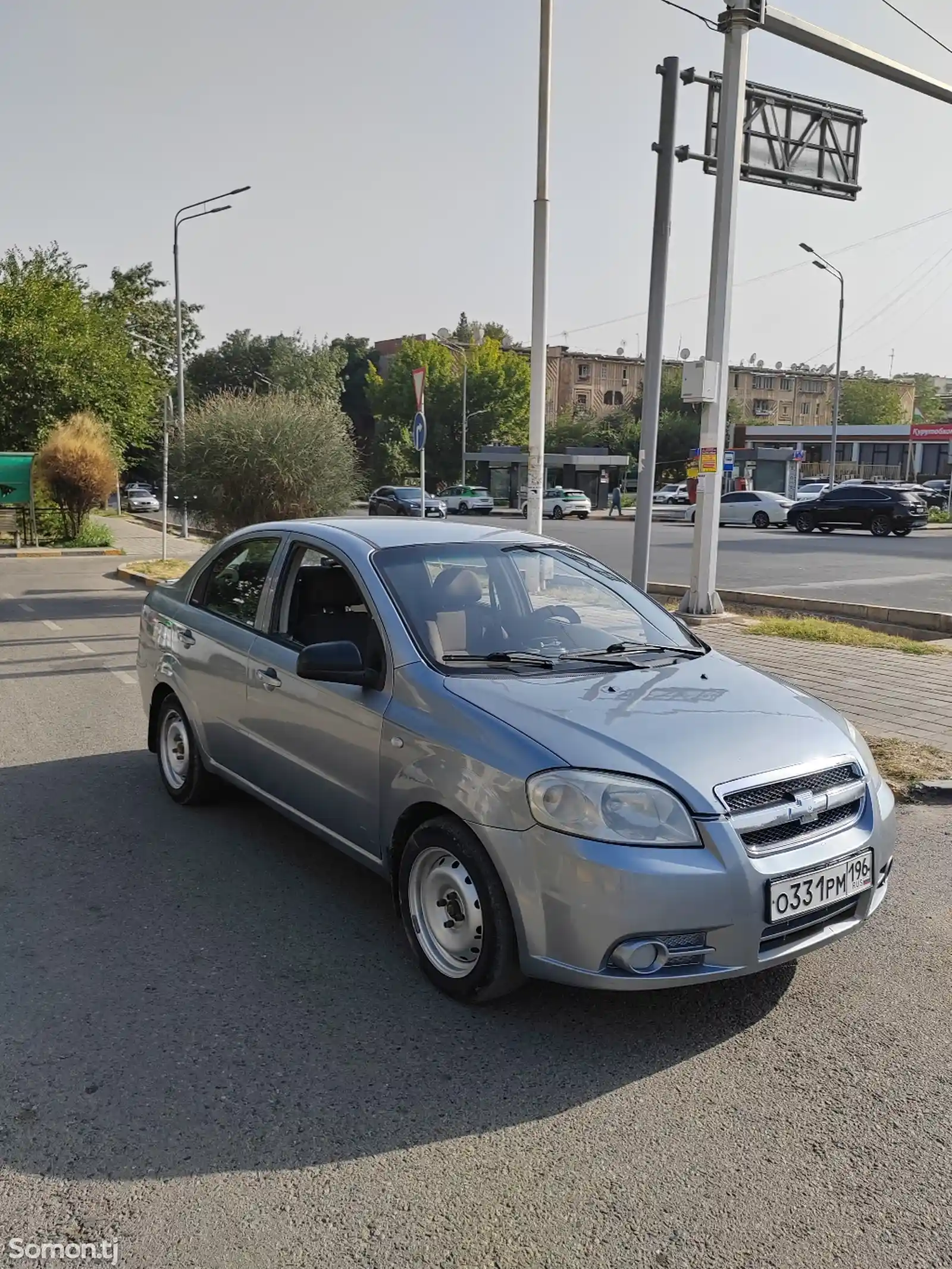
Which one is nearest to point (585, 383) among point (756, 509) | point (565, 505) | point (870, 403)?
point (870, 403)

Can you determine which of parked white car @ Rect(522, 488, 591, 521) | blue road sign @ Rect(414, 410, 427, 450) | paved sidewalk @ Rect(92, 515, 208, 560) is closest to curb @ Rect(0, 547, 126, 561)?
paved sidewalk @ Rect(92, 515, 208, 560)

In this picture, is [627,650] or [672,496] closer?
[627,650]

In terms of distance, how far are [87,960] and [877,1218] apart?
2.75 meters

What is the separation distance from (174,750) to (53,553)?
19958mm

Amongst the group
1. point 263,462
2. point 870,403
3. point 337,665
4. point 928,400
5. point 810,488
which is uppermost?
point 928,400

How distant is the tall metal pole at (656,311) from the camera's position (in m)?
12.4

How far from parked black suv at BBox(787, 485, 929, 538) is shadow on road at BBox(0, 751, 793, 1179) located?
31244mm

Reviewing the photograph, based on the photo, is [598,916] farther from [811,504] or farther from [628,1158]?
[811,504]

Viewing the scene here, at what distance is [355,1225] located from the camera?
251 cm

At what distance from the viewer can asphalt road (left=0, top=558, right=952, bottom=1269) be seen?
249 cm

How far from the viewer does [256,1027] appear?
340 centimetres

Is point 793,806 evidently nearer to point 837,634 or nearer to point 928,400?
point 837,634

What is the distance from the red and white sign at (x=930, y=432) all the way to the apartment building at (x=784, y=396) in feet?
130

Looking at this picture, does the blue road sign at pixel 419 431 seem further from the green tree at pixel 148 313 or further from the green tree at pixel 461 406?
the green tree at pixel 461 406
